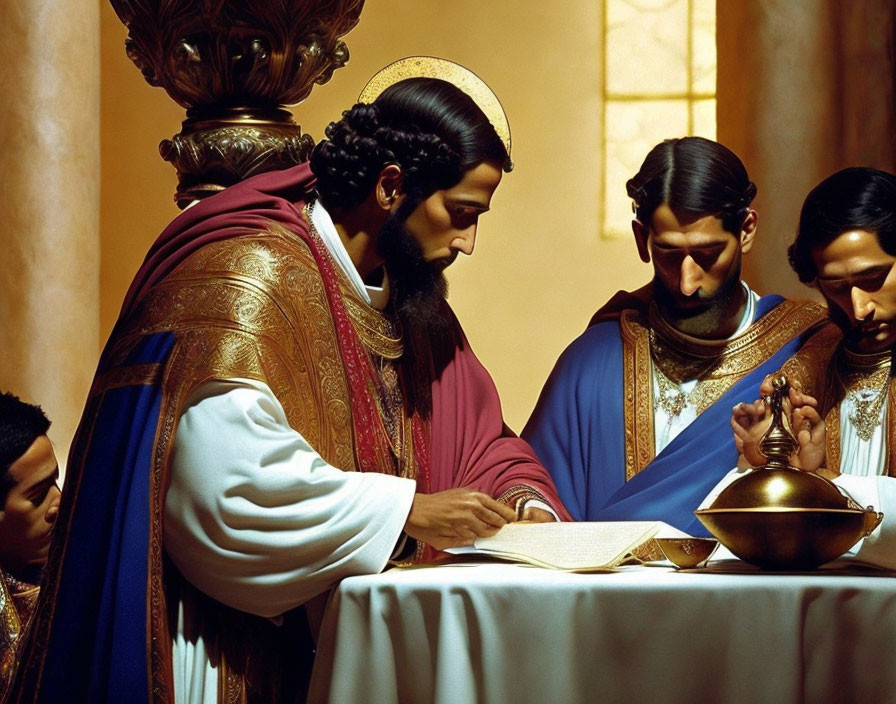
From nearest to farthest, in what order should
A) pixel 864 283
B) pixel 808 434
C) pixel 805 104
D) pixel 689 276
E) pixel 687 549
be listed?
pixel 687 549
pixel 808 434
pixel 864 283
pixel 689 276
pixel 805 104

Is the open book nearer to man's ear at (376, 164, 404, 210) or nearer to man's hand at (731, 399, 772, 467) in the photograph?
man's hand at (731, 399, 772, 467)

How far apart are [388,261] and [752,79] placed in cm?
266

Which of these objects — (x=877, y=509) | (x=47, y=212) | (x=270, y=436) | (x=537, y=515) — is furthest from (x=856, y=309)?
(x=47, y=212)

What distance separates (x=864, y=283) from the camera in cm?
428

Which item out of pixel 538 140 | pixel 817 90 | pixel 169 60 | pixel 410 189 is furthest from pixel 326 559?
pixel 538 140

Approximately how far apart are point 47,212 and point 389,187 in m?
3.15

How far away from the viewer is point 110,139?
8.86m

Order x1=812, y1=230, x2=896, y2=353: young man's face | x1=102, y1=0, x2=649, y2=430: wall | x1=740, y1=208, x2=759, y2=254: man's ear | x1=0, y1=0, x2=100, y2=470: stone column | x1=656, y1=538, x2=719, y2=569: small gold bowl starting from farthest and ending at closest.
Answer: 1. x1=102, y1=0, x2=649, y2=430: wall
2. x1=0, y1=0, x2=100, y2=470: stone column
3. x1=740, y1=208, x2=759, y2=254: man's ear
4. x1=812, y1=230, x2=896, y2=353: young man's face
5. x1=656, y1=538, x2=719, y2=569: small gold bowl

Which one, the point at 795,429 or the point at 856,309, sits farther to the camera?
the point at 856,309

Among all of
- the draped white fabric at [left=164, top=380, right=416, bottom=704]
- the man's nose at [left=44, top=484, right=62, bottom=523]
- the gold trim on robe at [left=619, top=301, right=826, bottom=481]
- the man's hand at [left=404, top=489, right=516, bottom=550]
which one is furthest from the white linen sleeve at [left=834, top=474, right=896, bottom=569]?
the man's nose at [left=44, top=484, right=62, bottom=523]

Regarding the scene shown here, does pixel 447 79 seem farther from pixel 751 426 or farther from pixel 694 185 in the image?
pixel 751 426

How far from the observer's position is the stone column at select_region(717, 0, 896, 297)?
626cm

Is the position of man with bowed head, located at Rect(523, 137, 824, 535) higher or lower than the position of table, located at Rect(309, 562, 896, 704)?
higher

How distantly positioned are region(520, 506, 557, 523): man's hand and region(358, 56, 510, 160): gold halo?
1014 mm
